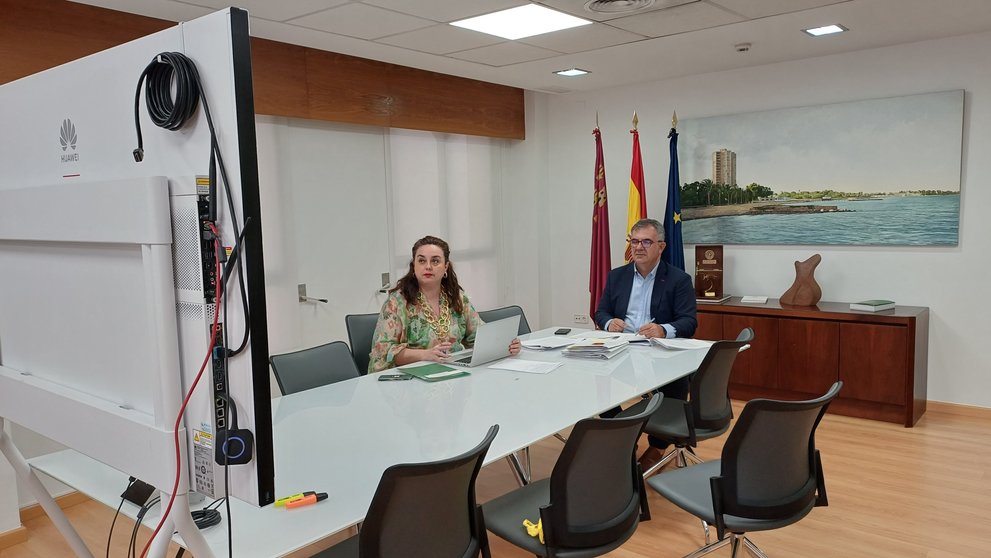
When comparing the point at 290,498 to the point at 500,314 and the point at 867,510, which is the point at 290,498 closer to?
the point at 500,314

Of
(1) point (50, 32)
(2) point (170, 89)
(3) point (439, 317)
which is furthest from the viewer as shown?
(3) point (439, 317)

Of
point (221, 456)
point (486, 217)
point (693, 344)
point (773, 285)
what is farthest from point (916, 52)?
point (221, 456)

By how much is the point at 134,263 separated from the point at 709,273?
5191 millimetres

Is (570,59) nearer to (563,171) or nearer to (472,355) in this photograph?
(563,171)

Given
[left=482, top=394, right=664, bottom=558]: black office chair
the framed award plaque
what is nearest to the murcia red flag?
the framed award plaque

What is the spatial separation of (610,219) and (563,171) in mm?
687

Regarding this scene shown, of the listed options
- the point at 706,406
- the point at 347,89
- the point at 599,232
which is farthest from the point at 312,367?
the point at 599,232

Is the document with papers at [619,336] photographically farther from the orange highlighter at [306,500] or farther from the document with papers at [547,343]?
the orange highlighter at [306,500]

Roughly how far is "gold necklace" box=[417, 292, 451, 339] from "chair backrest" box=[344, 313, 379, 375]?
412 millimetres

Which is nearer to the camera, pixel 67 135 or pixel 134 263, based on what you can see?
pixel 134 263

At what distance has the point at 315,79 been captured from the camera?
16.1 ft

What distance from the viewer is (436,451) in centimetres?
231

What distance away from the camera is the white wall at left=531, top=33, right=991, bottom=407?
493cm

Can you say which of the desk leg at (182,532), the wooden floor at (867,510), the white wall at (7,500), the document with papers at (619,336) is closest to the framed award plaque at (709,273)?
the wooden floor at (867,510)
